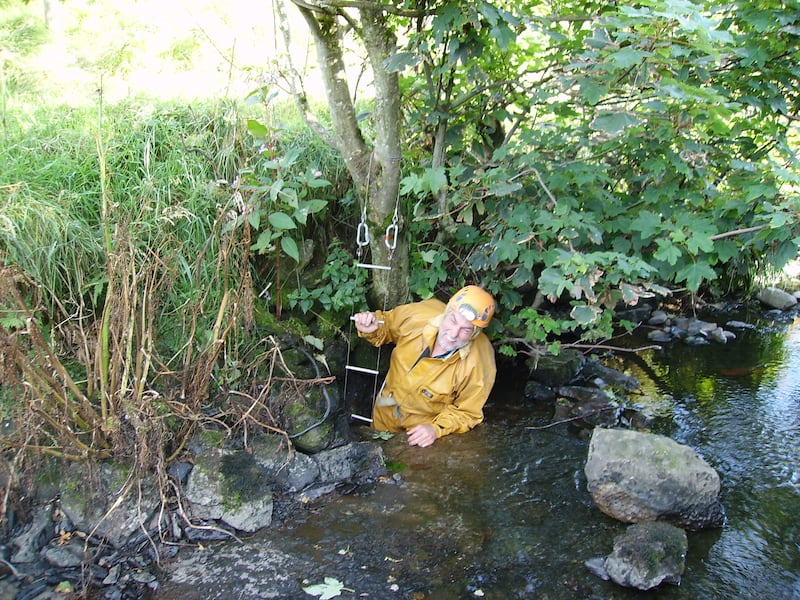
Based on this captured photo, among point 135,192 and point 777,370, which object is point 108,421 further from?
point 777,370

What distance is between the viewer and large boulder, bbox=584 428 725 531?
3.21 m

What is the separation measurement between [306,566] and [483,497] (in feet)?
3.83

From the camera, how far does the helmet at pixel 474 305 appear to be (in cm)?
399

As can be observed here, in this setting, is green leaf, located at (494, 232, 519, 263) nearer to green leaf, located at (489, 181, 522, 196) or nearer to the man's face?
green leaf, located at (489, 181, 522, 196)

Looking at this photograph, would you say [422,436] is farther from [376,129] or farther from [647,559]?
[376,129]

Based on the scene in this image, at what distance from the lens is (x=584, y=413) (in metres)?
4.69

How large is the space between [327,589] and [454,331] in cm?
192

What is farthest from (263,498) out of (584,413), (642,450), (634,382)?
(634,382)

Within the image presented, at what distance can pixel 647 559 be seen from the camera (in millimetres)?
2770

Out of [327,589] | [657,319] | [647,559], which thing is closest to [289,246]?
[327,589]

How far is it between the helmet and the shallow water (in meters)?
0.90

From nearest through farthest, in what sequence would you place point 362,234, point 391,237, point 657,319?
1. point 391,237
2. point 362,234
3. point 657,319

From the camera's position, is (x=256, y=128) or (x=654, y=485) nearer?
(x=654, y=485)

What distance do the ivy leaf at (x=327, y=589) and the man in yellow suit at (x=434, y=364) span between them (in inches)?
55.6
